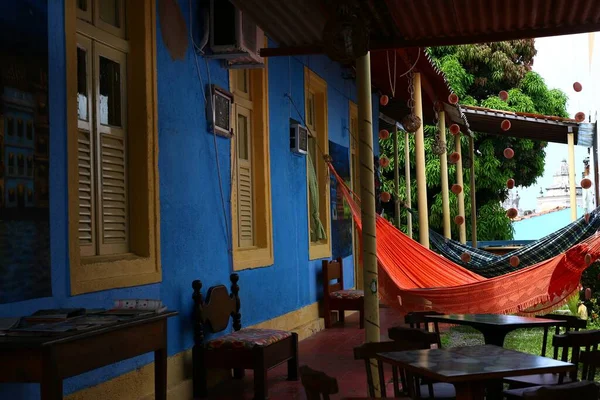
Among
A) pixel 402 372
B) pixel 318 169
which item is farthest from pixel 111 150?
pixel 318 169

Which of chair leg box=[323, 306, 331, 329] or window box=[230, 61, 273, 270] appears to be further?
chair leg box=[323, 306, 331, 329]

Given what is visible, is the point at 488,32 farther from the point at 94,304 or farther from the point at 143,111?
the point at 94,304

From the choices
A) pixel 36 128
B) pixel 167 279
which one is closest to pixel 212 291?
pixel 167 279

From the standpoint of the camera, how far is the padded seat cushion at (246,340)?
4.98m

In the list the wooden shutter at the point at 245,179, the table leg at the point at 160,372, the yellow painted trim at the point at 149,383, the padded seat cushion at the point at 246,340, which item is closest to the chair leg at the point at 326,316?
the yellow painted trim at the point at 149,383

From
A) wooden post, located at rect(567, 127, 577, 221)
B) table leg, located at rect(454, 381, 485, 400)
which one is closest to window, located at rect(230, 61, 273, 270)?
A: table leg, located at rect(454, 381, 485, 400)

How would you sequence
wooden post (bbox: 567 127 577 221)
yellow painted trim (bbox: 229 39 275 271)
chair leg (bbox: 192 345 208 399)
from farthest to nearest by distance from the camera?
wooden post (bbox: 567 127 577 221) → yellow painted trim (bbox: 229 39 275 271) → chair leg (bbox: 192 345 208 399)

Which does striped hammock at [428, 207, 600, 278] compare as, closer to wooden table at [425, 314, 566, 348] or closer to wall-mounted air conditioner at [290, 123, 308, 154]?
wall-mounted air conditioner at [290, 123, 308, 154]

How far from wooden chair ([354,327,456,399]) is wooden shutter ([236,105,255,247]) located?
2778 mm

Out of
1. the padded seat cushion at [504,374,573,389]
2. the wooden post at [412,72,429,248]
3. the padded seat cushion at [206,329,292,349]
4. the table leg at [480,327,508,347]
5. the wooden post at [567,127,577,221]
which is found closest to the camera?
the padded seat cushion at [504,374,573,389]

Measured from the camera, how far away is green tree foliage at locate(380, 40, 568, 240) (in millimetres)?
17906

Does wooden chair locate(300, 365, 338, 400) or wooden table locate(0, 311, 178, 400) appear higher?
wooden table locate(0, 311, 178, 400)

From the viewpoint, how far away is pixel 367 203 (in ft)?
15.1

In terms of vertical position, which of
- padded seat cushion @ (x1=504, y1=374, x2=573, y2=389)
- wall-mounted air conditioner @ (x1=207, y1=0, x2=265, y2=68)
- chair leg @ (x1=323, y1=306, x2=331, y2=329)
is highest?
wall-mounted air conditioner @ (x1=207, y1=0, x2=265, y2=68)
